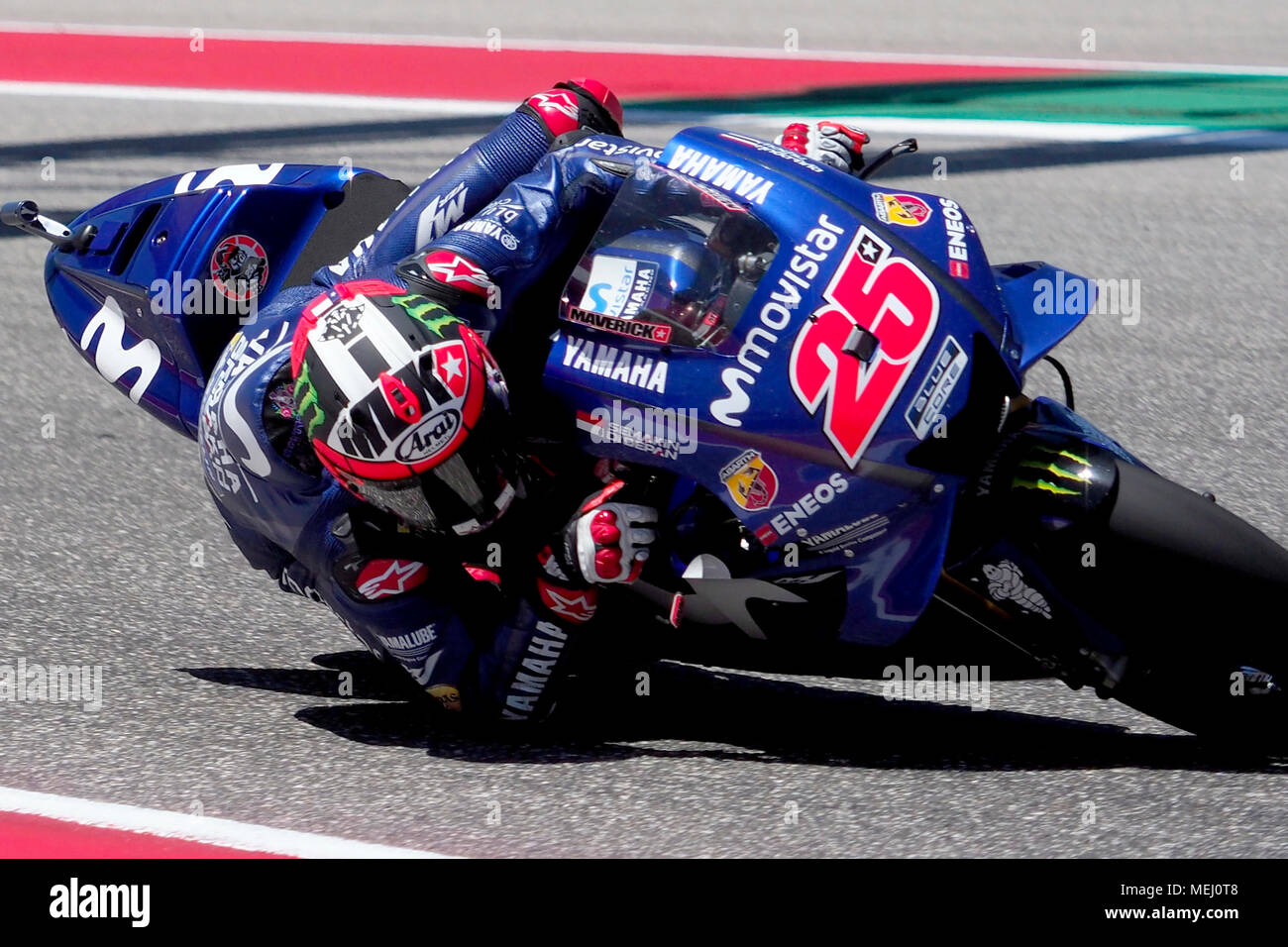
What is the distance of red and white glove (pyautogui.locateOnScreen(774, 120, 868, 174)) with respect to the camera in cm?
394

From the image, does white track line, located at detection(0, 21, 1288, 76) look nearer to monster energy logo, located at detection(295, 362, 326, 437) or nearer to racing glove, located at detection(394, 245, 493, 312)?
racing glove, located at detection(394, 245, 493, 312)

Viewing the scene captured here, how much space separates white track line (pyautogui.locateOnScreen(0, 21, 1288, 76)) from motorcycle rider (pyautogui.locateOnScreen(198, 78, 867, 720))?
24.6ft

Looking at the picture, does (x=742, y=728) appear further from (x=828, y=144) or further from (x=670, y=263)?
(x=828, y=144)

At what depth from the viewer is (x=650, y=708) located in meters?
4.16

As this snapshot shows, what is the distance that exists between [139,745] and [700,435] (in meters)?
1.58

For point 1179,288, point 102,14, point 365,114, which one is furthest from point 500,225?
point 102,14

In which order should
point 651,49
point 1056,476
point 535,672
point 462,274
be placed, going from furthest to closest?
point 651,49
point 535,672
point 462,274
point 1056,476

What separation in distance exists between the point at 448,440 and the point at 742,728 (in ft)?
3.67

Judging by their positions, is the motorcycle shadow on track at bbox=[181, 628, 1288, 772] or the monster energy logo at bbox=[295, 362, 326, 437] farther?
the motorcycle shadow on track at bbox=[181, 628, 1288, 772]

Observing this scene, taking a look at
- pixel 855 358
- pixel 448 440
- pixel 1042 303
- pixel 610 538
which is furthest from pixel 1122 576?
pixel 448 440

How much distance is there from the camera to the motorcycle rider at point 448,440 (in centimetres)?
340

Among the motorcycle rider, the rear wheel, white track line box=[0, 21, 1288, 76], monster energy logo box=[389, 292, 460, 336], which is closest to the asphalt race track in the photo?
the rear wheel

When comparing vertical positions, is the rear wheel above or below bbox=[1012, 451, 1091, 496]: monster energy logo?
below

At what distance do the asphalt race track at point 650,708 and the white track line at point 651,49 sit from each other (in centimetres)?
302
